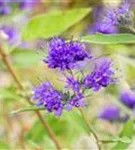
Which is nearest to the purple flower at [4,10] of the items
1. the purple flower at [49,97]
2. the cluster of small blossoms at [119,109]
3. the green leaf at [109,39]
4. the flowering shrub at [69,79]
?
the flowering shrub at [69,79]

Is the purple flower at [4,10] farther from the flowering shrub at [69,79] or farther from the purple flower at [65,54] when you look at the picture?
the purple flower at [65,54]

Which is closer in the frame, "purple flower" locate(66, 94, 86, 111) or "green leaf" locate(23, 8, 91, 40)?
"purple flower" locate(66, 94, 86, 111)

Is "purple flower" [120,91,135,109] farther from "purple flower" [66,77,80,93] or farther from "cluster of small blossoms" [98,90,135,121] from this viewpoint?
"purple flower" [66,77,80,93]

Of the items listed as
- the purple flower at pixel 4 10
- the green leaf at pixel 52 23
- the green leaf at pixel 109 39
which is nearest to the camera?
the green leaf at pixel 109 39

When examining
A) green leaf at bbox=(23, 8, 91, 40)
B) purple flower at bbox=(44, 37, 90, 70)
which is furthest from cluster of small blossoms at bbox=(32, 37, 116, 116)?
green leaf at bbox=(23, 8, 91, 40)

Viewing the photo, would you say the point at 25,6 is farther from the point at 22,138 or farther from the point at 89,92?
the point at 89,92

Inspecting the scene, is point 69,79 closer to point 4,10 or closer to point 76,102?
point 76,102

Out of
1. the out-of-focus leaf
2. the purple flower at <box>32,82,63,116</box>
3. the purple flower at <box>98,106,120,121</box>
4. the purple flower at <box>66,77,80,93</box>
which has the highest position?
the purple flower at <box>66,77,80,93</box>
